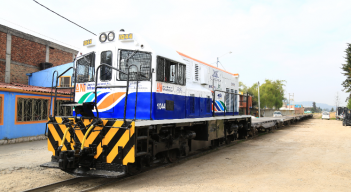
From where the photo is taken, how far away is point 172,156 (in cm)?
693

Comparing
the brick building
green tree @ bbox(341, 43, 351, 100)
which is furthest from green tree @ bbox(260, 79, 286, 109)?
the brick building

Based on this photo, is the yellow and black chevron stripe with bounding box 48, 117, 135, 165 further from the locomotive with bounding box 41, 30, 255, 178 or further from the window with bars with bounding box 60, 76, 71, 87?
the window with bars with bounding box 60, 76, 71, 87

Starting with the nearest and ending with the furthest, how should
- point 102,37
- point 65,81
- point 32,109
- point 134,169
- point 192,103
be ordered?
point 134,169 < point 102,37 < point 192,103 < point 32,109 < point 65,81

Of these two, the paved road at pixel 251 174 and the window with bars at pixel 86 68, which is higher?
the window with bars at pixel 86 68

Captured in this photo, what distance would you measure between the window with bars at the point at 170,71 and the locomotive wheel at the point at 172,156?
202 centimetres

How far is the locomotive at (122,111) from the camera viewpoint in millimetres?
4781

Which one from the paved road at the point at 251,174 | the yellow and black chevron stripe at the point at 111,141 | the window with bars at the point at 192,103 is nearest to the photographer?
the yellow and black chevron stripe at the point at 111,141

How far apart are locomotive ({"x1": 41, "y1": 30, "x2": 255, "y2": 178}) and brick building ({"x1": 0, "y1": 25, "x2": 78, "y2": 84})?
14.5m

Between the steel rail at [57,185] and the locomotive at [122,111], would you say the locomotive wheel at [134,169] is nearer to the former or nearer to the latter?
the locomotive at [122,111]

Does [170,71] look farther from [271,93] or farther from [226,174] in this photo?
[271,93]

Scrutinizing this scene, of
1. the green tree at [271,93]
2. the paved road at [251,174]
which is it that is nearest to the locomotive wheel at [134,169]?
the paved road at [251,174]

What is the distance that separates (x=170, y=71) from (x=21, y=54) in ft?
56.3

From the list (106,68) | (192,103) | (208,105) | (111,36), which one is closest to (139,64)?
(106,68)

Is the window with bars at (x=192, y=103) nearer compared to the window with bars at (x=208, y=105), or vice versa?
the window with bars at (x=192, y=103)
